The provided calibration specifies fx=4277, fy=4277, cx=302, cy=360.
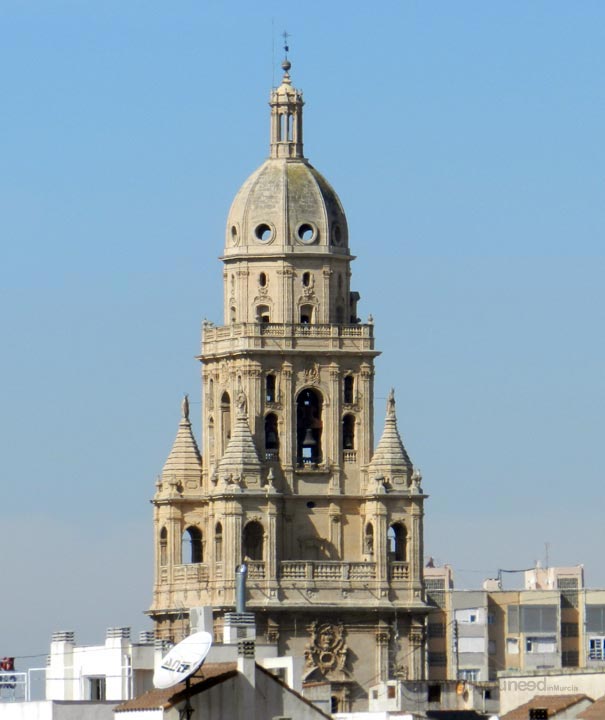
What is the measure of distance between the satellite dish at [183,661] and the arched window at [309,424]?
74.0m

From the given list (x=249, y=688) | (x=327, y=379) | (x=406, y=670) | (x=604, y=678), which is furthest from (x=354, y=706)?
(x=249, y=688)

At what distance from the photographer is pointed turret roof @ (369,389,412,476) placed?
568ft

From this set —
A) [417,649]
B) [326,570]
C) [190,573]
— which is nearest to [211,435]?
[190,573]

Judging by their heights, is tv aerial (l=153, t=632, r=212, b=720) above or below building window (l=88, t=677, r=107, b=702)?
below

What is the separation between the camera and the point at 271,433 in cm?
17325

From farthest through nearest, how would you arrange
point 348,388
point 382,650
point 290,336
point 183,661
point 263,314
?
point 348,388
point 263,314
point 290,336
point 382,650
point 183,661

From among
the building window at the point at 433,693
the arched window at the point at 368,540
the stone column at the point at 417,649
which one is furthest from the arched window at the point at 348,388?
the building window at the point at 433,693

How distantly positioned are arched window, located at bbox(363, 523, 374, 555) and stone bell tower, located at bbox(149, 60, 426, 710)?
8 cm

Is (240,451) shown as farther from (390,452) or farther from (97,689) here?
(97,689)

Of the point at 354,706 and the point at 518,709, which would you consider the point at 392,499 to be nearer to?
the point at 354,706

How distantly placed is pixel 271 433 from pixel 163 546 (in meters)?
6.42

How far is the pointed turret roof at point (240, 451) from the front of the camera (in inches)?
6713

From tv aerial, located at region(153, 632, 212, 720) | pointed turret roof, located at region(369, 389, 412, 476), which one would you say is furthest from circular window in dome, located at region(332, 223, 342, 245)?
tv aerial, located at region(153, 632, 212, 720)

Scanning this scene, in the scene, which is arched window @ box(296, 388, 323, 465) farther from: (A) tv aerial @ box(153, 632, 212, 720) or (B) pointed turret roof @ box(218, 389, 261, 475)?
(A) tv aerial @ box(153, 632, 212, 720)
